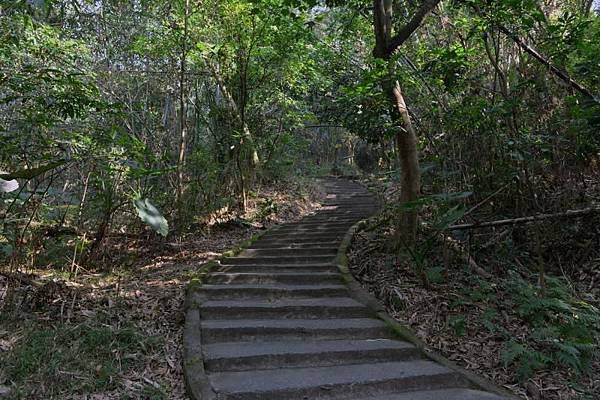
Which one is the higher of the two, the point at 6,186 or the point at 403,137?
the point at 403,137

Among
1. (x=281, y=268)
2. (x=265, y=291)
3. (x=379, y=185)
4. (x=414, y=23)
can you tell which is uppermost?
(x=414, y=23)

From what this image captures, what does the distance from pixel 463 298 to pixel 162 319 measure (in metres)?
3.33

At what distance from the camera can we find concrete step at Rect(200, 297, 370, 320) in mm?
4754

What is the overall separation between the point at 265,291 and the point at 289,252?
1842mm

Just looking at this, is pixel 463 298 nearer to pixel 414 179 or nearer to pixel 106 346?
pixel 414 179

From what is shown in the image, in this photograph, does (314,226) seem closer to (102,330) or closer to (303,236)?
(303,236)

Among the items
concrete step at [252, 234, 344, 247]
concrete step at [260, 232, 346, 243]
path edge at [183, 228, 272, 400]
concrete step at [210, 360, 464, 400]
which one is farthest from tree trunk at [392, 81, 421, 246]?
path edge at [183, 228, 272, 400]

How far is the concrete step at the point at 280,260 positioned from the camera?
21.7 ft

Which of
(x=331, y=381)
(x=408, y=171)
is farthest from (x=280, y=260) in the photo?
(x=331, y=381)

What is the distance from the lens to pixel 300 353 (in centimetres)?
390

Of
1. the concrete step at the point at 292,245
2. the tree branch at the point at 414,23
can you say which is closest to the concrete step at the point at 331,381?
the concrete step at the point at 292,245

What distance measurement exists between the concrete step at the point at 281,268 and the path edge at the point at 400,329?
19 cm

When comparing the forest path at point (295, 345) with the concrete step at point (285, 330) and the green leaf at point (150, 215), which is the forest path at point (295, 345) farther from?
the green leaf at point (150, 215)

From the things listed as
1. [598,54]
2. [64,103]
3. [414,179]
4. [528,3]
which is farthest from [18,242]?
[598,54]
